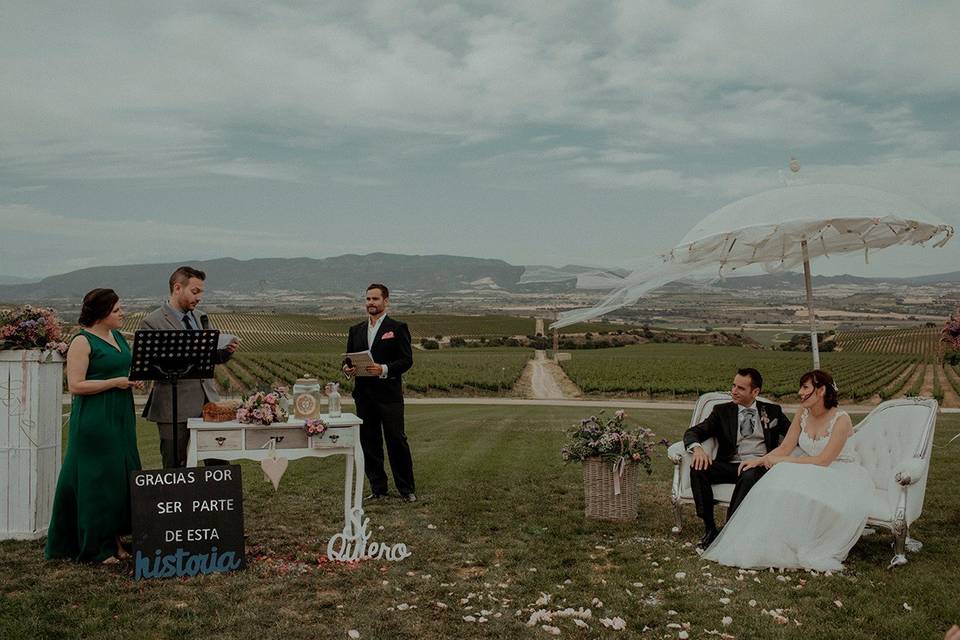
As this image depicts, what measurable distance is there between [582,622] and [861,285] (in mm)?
179667

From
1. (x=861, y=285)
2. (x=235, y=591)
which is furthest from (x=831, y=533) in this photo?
(x=861, y=285)

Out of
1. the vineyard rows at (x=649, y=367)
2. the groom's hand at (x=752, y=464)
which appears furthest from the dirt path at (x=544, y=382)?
the groom's hand at (x=752, y=464)

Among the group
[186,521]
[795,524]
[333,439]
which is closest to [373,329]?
[333,439]

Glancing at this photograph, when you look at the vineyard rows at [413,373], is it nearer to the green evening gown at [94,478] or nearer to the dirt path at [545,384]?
the dirt path at [545,384]

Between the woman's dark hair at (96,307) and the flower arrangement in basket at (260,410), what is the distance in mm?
1254

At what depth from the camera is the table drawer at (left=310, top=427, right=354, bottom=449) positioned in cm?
684

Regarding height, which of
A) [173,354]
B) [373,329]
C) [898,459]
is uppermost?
[373,329]

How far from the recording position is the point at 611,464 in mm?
8070

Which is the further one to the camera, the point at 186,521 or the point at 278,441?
the point at 278,441

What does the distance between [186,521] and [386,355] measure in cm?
307

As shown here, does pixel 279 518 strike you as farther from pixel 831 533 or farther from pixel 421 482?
pixel 831 533

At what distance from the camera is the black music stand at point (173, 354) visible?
600cm

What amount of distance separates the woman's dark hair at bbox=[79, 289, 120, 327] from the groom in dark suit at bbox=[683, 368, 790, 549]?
502cm

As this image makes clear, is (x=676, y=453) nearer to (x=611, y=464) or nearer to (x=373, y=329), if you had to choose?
(x=611, y=464)
